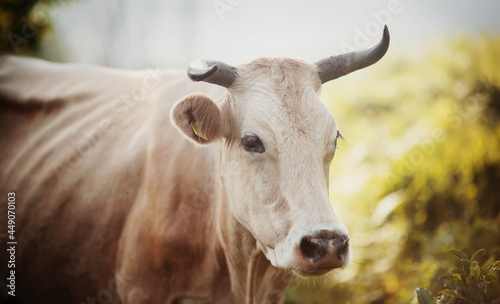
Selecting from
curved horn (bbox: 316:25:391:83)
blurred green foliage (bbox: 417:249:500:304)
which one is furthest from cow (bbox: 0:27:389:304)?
blurred green foliage (bbox: 417:249:500:304)

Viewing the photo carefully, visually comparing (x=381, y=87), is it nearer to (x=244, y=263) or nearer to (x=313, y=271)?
(x=244, y=263)

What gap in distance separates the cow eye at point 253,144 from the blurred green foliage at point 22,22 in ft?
17.8

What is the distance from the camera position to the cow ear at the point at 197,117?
306 centimetres

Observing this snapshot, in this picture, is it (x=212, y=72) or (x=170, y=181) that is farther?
(x=170, y=181)

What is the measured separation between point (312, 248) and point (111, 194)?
76.8 inches

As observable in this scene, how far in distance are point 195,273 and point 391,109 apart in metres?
5.36

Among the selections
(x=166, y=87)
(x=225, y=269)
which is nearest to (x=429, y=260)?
(x=225, y=269)

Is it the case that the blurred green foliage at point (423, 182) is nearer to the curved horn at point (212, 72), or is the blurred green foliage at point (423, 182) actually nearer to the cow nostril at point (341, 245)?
the cow nostril at point (341, 245)

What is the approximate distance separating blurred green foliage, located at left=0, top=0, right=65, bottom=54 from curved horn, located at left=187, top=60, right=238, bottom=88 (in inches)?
203

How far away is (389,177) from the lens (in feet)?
20.7

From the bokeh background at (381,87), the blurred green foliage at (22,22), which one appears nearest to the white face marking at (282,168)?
the bokeh background at (381,87)

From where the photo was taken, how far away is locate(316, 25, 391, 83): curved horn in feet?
10.7

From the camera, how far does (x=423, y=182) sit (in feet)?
19.6

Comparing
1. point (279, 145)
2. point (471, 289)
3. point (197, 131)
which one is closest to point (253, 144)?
Result: point (279, 145)
